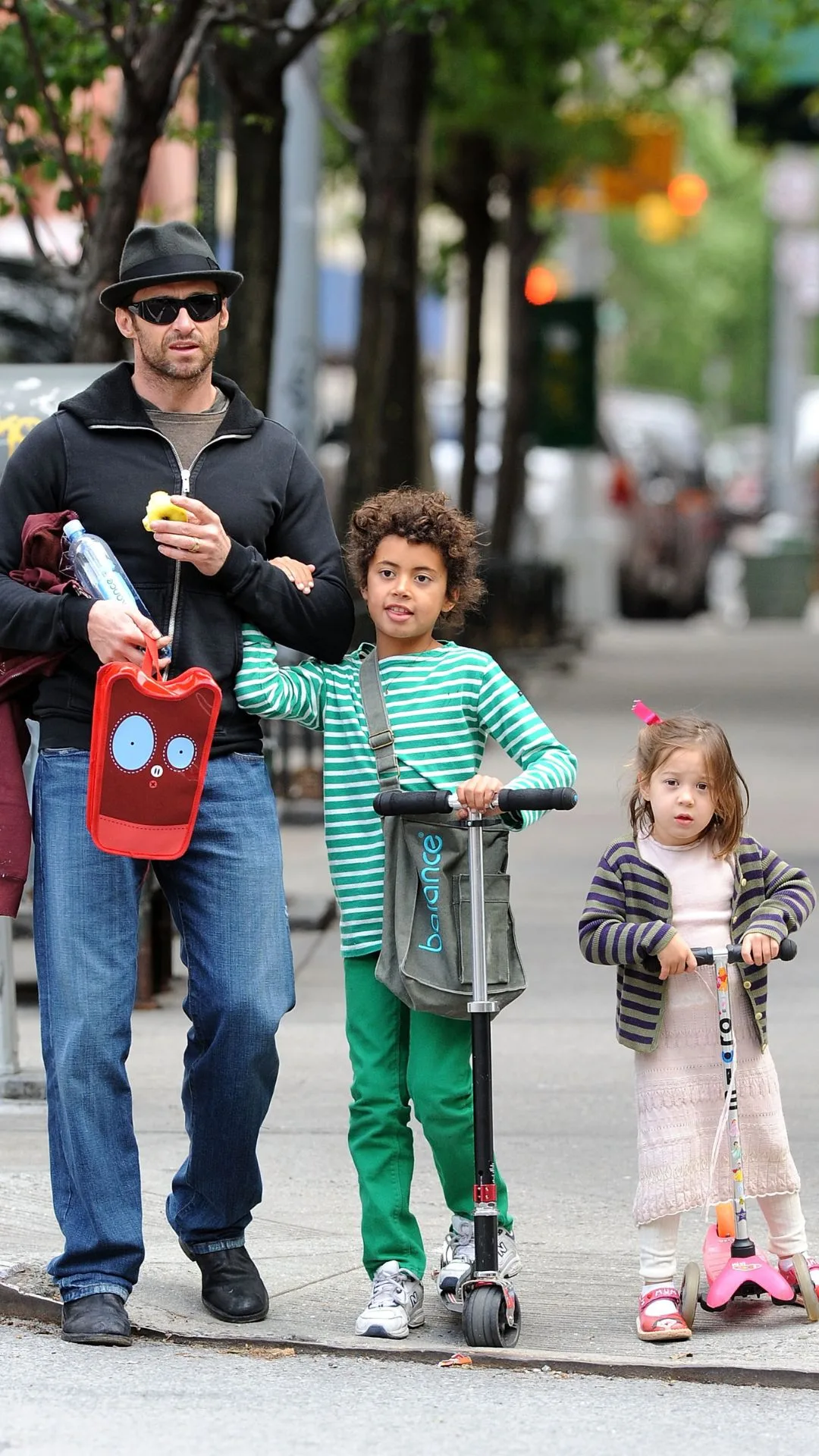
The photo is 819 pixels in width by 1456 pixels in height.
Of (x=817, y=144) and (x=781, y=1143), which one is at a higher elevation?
(x=817, y=144)

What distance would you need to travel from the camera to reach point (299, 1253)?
575 centimetres

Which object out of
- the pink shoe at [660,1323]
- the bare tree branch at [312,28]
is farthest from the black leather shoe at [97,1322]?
the bare tree branch at [312,28]

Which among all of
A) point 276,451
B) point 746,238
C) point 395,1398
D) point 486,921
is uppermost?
point 746,238

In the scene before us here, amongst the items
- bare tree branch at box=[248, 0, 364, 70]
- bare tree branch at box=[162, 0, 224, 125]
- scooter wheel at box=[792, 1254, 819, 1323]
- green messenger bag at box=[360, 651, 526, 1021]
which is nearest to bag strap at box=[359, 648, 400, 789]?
green messenger bag at box=[360, 651, 526, 1021]

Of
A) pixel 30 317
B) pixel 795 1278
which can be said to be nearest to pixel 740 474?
pixel 30 317

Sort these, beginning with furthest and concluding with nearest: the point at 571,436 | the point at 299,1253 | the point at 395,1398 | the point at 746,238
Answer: the point at 746,238 → the point at 571,436 → the point at 299,1253 → the point at 395,1398

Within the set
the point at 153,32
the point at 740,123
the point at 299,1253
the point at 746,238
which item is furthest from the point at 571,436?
A: the point at 746,238

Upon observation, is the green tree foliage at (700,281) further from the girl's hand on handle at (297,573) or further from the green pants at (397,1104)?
the green pants at (397,1104)

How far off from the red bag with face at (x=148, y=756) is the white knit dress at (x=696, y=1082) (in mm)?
936

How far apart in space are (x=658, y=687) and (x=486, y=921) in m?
14.5

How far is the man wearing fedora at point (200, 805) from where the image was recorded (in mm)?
4996

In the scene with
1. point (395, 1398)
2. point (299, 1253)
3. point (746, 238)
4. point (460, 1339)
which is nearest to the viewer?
point (395, 1398)

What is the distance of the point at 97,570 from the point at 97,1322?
1463 millimetres

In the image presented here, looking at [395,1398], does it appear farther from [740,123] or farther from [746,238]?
[746,238]
